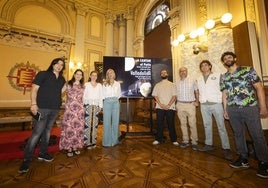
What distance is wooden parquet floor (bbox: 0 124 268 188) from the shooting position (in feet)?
5.76

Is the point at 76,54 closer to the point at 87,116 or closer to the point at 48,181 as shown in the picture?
the point at 87,116

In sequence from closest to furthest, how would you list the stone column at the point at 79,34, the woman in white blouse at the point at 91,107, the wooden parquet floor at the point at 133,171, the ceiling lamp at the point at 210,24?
the wooden parquet floor at the point at 133,171 < the woman in white blouse at the point at 91,107 < the ceiling lamp at the point at 210,24 < the stone column at the point at 79,34

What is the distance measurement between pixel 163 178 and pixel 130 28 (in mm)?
7490

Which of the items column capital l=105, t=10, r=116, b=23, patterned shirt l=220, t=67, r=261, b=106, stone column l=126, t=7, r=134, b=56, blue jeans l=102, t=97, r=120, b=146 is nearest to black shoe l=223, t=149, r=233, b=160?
patterned shirt l=220, t=67, r=261, b=106

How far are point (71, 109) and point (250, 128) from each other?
2665 mm

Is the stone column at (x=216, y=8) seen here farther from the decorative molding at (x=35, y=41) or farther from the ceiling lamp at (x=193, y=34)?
the decorative molding at (x=35, y=41)

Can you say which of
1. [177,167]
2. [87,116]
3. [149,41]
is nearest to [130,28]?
[149,41]

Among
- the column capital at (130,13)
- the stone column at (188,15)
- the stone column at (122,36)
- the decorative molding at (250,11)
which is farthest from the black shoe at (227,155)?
the column capital at (130,13)

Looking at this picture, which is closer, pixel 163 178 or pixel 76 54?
pixel 163 178

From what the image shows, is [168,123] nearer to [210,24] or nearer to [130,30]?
[210,24]

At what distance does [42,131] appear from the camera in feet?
7.47

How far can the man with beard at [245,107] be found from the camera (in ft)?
6.38

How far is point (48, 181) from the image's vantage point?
1.81 m

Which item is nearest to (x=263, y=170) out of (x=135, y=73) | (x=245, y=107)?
(x=245, y=107)
